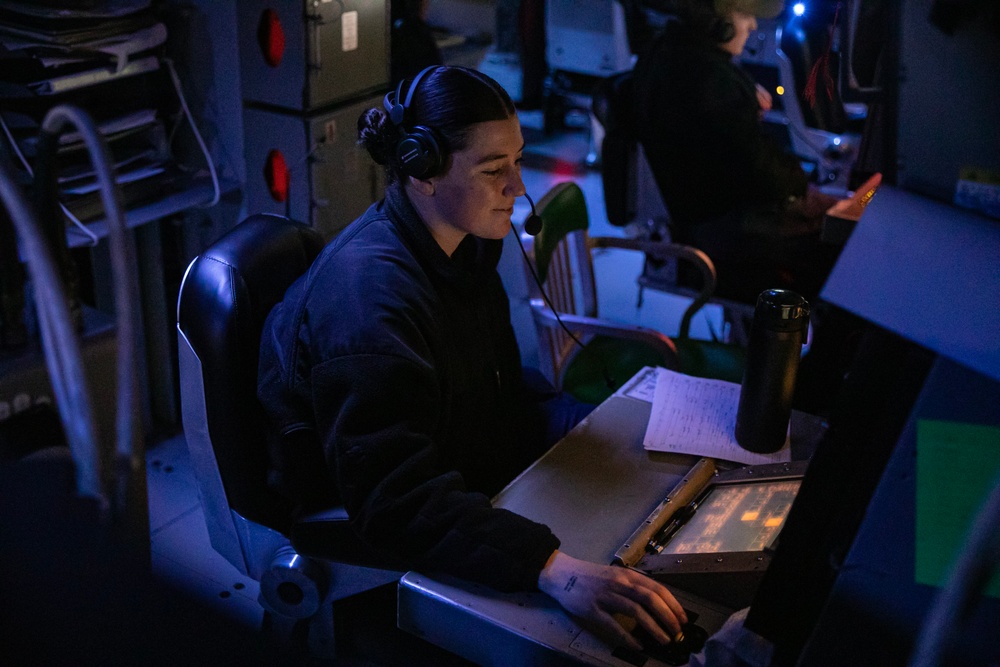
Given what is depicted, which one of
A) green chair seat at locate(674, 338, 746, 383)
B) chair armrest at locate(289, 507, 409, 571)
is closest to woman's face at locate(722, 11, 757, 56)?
green chair seat at locate(674, 338, 746, 383)

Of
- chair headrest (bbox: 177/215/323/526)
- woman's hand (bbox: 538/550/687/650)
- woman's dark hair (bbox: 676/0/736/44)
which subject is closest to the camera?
woman's hand (bbox: 538/550/687/650)

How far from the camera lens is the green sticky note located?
0.71 metres

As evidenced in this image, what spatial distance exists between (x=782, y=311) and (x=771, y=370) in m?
0.09

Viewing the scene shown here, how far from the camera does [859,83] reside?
7.47 feet

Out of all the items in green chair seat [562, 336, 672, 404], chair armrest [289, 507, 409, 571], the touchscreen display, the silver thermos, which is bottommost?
green chair seat [562, 336, 672, 404]

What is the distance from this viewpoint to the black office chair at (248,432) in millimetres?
1382

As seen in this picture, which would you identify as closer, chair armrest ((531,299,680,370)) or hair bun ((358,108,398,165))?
hair bun ((358,108,398,165))

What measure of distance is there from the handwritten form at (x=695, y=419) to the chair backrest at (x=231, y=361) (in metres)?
0.58

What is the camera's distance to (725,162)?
2758 mm

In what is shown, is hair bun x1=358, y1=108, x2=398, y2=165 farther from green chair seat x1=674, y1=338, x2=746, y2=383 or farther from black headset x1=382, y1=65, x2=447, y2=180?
green chair seat x1=674, y1=338, x2=746, y2=383

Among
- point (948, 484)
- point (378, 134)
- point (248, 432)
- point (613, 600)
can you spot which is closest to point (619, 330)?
point (378, 134)

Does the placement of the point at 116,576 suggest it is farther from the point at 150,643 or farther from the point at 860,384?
the point at 860,384

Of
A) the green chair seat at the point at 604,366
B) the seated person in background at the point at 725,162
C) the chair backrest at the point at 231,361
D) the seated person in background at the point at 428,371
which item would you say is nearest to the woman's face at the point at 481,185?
the seated person in background at the point at 428,371

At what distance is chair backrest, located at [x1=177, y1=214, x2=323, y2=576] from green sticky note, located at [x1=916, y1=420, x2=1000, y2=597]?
3.09ft
